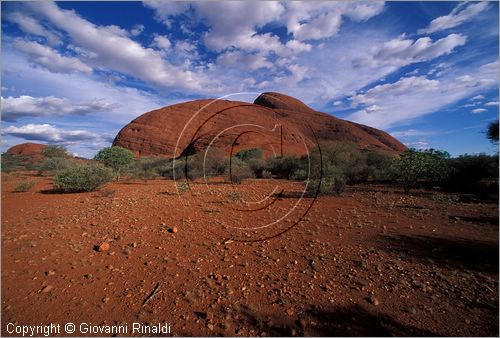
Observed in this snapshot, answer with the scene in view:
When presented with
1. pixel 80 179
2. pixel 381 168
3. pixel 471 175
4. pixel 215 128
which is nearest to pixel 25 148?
pixel 215 128

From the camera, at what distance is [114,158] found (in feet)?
64.2

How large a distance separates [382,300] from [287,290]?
1.06 m

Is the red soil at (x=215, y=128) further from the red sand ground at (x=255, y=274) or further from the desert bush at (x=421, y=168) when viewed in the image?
the red sand ground at (x=255, y=274)

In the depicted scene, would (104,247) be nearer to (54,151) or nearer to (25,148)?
(54,151)

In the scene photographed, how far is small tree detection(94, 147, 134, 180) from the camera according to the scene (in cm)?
1936

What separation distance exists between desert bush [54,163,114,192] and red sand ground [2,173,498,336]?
362 cm

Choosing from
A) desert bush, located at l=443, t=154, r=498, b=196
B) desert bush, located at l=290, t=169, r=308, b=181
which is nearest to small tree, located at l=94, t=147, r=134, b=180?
desert bush, located at l=290, t=169, r=308, b=181

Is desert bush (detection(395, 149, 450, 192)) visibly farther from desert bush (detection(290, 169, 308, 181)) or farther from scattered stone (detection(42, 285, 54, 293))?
scattered stone (detection(42, 285, 54, 293))

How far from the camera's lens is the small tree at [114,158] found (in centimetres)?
1936

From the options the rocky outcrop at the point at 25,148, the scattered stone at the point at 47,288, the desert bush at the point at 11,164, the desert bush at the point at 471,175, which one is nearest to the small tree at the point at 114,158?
the desert bush at the point at 11,164

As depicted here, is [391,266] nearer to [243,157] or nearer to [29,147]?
[243,157]

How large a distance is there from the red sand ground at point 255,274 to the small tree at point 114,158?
1361cm

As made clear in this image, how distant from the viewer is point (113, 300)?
9.97ft

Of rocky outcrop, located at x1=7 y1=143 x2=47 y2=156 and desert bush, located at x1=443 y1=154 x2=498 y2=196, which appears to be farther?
rocky outcrop, located at x1=7 y1=143 x2=47 y2=156
